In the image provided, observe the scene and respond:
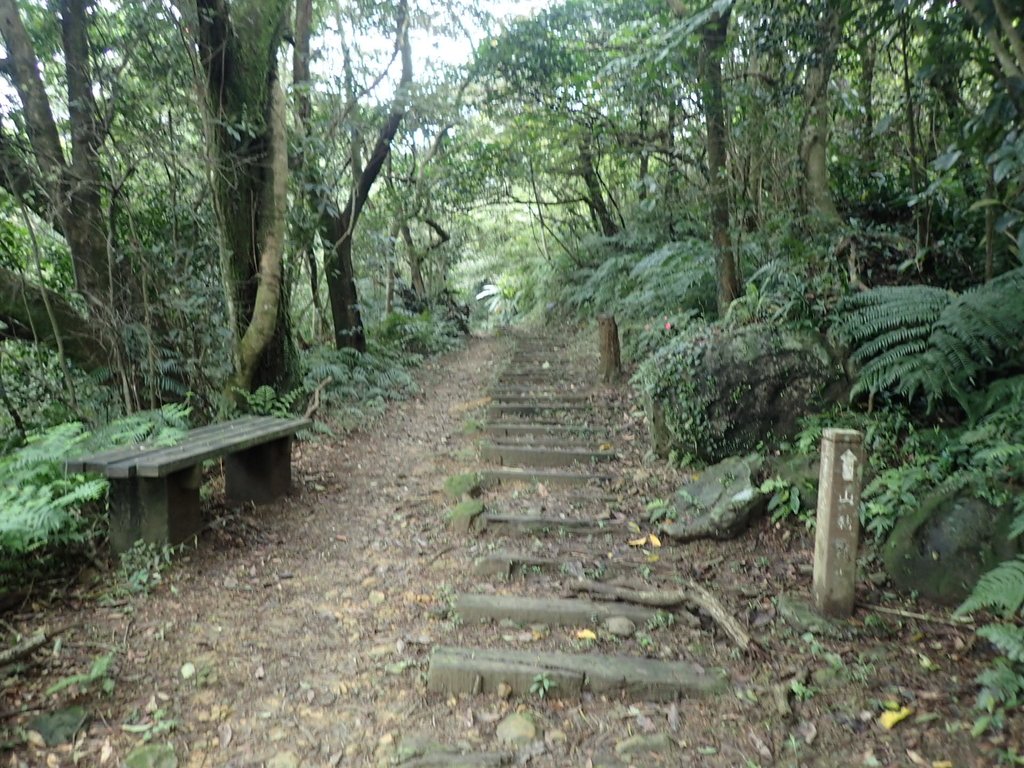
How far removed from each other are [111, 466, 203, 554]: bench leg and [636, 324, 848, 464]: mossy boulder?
386 centimetres

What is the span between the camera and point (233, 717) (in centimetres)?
295

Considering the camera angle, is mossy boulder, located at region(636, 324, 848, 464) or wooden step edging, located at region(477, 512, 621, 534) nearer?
wooden step edging, located at region(477, 512, 621, 534)

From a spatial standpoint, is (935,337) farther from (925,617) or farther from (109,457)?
(109,457)

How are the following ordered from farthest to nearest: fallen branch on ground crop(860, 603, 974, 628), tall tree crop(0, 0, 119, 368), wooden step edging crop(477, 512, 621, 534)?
1. tall tree crop(0, 0, 119, 368)
2. wooden step edging crop(477, 512, 621, 534)
3. fallen branch on ground crop(860, 603, 974, 628)

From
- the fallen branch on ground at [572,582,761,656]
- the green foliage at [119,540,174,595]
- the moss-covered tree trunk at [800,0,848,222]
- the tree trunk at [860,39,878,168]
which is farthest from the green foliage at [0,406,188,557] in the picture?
the tree trunk at [860,39,878,168]

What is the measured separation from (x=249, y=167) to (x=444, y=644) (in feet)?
18.9

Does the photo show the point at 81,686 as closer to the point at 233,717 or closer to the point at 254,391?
the point at 233,717

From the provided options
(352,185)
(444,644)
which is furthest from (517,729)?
(352,185)

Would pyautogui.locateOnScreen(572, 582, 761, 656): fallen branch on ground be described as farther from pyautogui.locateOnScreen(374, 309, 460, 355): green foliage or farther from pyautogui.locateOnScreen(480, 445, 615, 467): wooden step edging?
pyautogui.locateOnScreen(374, 309, 460, 355): green foliage

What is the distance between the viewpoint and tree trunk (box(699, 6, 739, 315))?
692cm

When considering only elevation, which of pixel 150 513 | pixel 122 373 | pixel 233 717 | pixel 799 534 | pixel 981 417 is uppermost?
pixel 122 373

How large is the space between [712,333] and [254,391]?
15.2 feet

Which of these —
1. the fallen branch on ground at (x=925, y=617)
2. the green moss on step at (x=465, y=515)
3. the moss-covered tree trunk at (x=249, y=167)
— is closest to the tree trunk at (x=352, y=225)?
the moss-covered tree trunk at (x=249, y=167)

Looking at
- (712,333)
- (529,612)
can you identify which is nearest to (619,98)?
(712,333)
